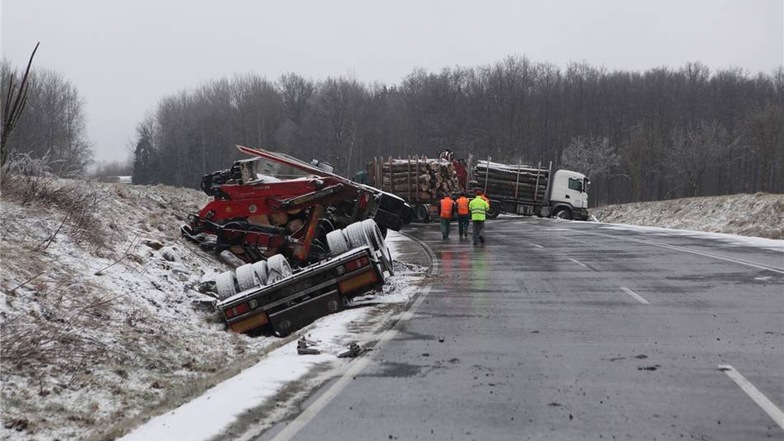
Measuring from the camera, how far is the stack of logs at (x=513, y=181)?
43.8m

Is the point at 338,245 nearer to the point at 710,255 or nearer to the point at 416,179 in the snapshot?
the point at 710,255

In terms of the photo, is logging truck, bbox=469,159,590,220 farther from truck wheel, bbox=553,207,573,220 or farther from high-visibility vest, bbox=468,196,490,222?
high-visibility vest, bbox=468,196,490,222

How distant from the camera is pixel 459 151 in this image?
9138cm

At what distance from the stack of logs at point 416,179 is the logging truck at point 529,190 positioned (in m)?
3.79

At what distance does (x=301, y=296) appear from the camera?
1111 centimetres

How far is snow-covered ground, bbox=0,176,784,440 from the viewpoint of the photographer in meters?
6.22

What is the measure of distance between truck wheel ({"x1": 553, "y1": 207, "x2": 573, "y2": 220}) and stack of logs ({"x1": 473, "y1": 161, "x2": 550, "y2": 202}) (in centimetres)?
134

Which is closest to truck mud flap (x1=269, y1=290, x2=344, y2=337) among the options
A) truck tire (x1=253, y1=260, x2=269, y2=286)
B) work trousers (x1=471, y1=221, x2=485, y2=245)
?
truck tire (x1=253, y1=260, x2=269, y2=286)

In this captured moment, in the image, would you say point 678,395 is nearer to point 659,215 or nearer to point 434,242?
point 434,242

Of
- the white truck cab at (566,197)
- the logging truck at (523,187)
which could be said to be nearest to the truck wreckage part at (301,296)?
the logging truck at (523,187)

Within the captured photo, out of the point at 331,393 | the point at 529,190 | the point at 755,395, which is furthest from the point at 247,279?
the point at 529,190

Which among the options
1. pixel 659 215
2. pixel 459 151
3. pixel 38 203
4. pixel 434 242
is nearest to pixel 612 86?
pixel 459 151

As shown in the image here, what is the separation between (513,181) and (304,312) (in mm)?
34373

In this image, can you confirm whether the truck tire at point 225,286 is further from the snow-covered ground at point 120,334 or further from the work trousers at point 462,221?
the work trousers at point 462,221
